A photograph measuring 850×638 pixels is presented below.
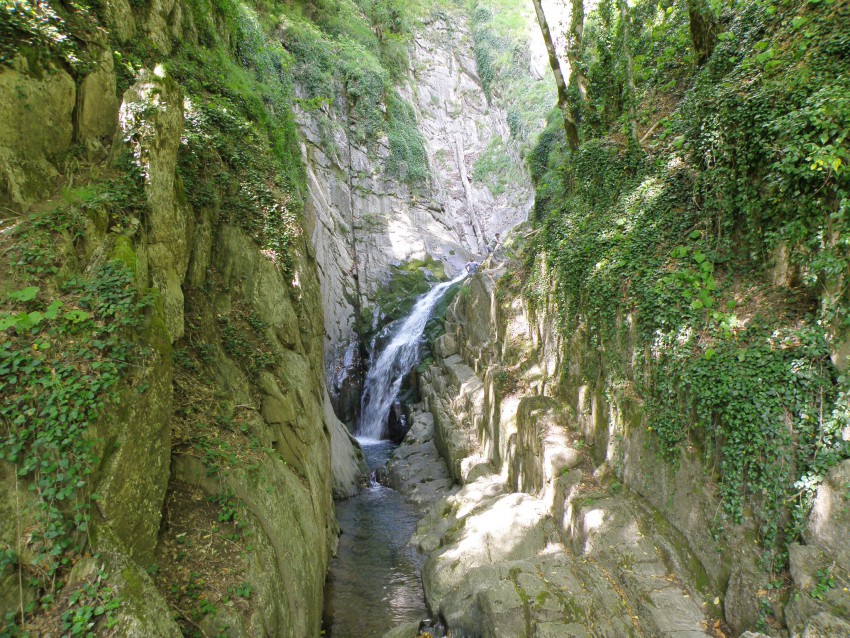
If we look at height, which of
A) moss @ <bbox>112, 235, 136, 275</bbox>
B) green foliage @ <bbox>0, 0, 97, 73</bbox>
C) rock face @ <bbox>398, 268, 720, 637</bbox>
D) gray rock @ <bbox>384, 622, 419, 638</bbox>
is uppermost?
green foliage @ <bbox>0, 0, 97, 73</bbox>

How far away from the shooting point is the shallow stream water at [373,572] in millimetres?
8156

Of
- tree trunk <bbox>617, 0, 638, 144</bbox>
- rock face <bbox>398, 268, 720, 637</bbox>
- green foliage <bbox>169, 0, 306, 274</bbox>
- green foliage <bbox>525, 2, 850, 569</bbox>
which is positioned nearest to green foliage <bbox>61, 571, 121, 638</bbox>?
rock face <bbox>398, 268, 720, 637</bbox>

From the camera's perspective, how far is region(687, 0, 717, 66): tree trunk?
9516 millimetres

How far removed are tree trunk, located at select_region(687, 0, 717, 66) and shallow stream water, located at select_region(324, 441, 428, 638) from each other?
13.5m

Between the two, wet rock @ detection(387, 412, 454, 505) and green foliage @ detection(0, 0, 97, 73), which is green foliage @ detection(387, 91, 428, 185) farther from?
green foliage @ detection(0, 0, 97, 73)

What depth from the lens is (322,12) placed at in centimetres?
2989

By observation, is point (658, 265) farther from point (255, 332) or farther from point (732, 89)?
point (255, 332)

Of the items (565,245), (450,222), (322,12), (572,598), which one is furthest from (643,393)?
(322,12)

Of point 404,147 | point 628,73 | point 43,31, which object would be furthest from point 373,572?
Answer: point 404,147

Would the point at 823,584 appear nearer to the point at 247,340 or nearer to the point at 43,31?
the point at 247,340

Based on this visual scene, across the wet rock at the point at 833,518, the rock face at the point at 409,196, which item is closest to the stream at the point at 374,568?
the wet rock at the point at 833,518

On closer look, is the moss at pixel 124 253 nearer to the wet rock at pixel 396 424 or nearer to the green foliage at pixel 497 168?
the wet rock at pixel 396 424

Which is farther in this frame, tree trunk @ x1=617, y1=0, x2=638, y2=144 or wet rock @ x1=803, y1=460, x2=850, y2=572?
tree trunk @ x1=617, y1=0, x2=638, y2=144

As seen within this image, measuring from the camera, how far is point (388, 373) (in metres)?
22.9
